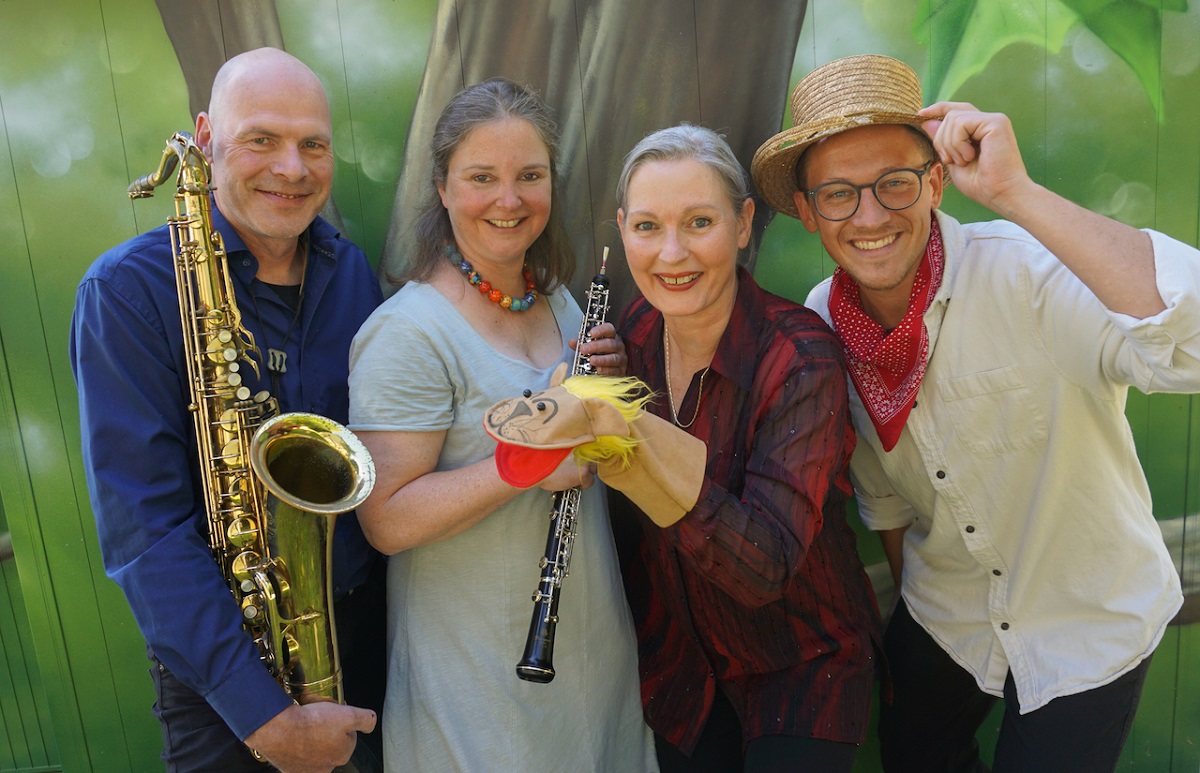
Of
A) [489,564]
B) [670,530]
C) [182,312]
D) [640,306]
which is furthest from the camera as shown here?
[640,306]

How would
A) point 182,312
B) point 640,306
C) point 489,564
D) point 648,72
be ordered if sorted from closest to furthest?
point 182,312 → point 489,564 → point 640,306 → point 648,72

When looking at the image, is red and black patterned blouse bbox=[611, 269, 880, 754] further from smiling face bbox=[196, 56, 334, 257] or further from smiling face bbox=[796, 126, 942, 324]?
smiling face bbox=[196, 56, 334, 257]

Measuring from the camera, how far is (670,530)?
1.77 m

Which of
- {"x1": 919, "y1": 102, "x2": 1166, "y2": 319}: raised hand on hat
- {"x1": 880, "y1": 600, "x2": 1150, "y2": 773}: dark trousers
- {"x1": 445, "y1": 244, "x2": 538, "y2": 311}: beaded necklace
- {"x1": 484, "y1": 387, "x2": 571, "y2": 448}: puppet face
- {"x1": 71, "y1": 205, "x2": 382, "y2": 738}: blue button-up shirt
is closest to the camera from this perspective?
{"x1": 484, "y1": 387, "x2": 571, "y2": 448}: puppet face

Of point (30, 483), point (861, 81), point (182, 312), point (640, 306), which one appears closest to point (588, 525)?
point (640, 306)

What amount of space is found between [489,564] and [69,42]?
2.06 meters

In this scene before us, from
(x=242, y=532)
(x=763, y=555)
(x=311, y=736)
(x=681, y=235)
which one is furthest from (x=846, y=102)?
(x=311, y=736)

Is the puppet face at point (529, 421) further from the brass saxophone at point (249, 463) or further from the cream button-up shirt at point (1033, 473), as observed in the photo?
the cream button-up shirt at point (1033, 473)

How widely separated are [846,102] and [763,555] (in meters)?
1.13

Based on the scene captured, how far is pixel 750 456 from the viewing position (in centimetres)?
196

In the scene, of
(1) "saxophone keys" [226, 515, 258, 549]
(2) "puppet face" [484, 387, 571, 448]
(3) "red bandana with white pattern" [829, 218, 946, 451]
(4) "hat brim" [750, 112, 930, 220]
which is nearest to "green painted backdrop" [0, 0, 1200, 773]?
(4) "hat brim" [750, 112, 930, 220]

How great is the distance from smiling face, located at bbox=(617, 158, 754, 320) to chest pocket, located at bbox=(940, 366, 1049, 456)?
0.67 meters

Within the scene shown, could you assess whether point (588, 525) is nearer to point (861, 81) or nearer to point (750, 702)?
point (750, 702)

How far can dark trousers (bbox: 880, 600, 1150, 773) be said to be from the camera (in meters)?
2.06
